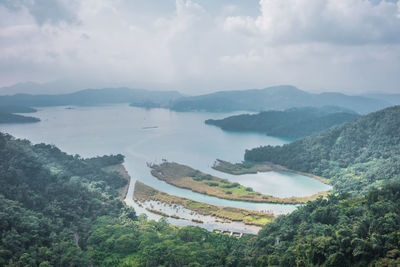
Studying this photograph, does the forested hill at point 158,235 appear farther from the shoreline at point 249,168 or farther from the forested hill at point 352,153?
the shoreline at point 249,168

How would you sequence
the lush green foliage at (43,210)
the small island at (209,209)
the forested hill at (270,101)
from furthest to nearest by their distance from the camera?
the forested hill at (270,101) → the small island at (209,209) → the lush green foliage at (43,210)

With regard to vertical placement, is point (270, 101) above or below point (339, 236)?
above

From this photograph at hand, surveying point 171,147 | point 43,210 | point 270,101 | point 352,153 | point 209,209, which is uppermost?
point 270,101

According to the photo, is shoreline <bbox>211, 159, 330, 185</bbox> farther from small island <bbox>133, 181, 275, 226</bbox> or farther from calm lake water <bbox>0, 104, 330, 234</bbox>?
small island <bbox>133, 181, 275, 226</bbox>

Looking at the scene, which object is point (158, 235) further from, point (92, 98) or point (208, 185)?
point (92, 98)

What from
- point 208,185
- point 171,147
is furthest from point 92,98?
point 208,185

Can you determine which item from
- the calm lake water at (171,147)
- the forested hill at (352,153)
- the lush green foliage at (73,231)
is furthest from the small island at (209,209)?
the forested hill at (352,153)
